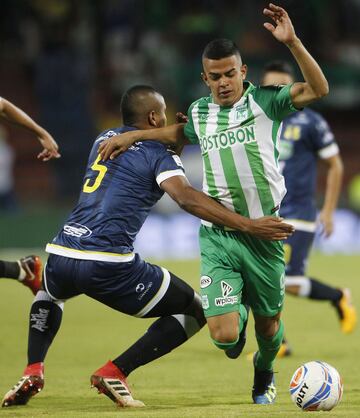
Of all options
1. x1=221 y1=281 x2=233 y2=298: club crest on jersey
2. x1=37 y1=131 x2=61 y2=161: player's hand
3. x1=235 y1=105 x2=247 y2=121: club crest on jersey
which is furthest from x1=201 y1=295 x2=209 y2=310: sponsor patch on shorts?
x1=37 y1=131 x2=61 y2=161: player's hand

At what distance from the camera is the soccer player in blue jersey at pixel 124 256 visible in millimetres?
6199

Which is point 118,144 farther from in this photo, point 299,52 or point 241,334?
point 241,334

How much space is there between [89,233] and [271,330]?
4.39 ft

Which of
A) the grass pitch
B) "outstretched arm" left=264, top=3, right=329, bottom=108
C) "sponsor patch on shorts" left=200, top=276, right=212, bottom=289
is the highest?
"outstretched arm" left=264, top=3, right=329, bottom=108

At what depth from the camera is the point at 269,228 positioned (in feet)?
19.7

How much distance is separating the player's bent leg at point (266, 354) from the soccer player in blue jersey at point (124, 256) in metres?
0.44

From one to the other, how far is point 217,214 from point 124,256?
644 mm

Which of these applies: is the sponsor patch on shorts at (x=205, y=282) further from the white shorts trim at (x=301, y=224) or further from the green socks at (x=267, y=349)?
the white shorts trim at (x=301, y=224)

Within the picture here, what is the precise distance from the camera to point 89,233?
627 centimetres

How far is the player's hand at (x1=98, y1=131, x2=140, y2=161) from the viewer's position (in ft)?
20.9

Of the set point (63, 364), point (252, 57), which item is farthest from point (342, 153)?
point (63, 364)

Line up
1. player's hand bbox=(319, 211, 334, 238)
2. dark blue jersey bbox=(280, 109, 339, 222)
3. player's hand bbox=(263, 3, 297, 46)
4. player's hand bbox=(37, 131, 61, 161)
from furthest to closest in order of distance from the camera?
player's hand bbox=(319, 211, 334, 238) → dark blue jersey bbox=(280, 109, 339, 222) → player's hand bbox=(37, 131, 61, 161) → player's hand bbox=(263, 3, 297, 46)

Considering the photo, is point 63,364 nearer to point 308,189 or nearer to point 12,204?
point 308,189

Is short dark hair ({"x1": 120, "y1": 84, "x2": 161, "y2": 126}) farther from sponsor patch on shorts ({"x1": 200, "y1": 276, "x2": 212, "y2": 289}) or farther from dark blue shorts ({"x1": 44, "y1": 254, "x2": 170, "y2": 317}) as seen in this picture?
sponsor patch on shorts ({"x1": 200, "y1": 276, "x2": 212, "y2": 289})
